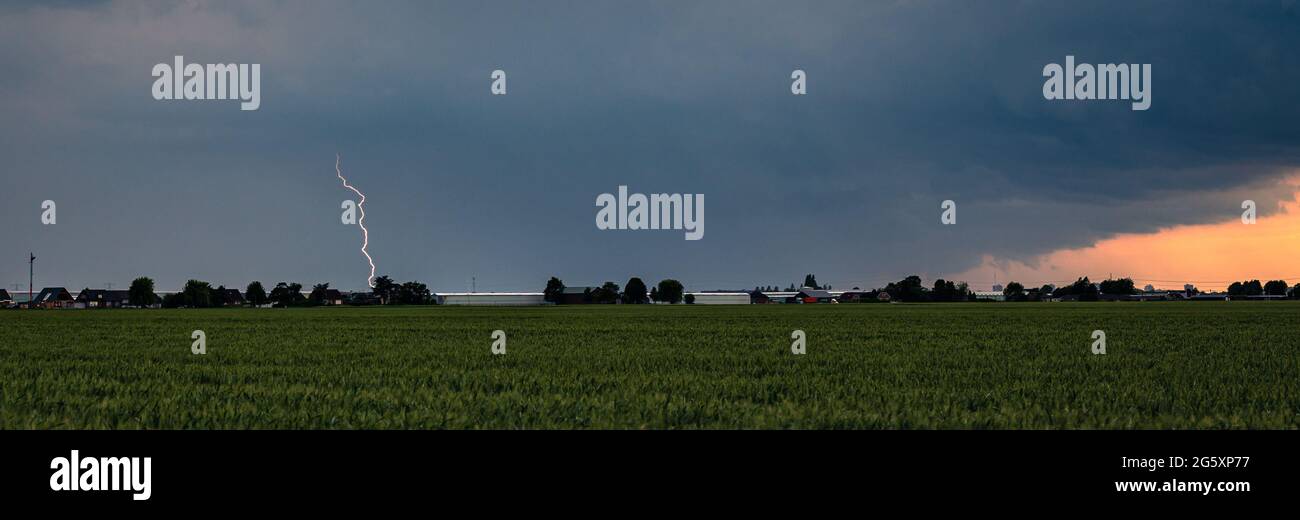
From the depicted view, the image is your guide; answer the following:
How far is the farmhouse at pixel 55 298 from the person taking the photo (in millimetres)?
180000

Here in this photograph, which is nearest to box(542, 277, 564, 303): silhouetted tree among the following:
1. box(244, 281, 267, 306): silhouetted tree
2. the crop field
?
box(244, 281, 267, 306): silhouetted tree

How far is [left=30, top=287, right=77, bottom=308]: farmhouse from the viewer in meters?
180

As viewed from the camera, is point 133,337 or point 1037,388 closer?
point 1037,388

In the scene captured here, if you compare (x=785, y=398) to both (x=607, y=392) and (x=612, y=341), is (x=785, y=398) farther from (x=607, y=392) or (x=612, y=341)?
(x=612, y=341)

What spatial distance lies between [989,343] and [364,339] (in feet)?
74.6

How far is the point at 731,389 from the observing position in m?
14.2

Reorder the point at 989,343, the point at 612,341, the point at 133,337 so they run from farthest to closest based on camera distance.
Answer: the point at 133,337 → the point at 612,341 → the point at 989,343

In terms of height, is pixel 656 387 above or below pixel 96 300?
above

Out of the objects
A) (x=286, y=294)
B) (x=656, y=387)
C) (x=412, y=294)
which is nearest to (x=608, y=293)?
(x=412, y=294)

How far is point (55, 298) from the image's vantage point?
608 feet

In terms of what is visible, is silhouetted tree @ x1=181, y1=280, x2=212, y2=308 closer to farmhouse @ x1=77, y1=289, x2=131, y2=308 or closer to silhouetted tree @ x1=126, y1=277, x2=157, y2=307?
silhouetted tree @ x1=126, y1=277, x2=157, y2=307

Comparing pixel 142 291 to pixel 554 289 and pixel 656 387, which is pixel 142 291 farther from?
pixel 656 387
